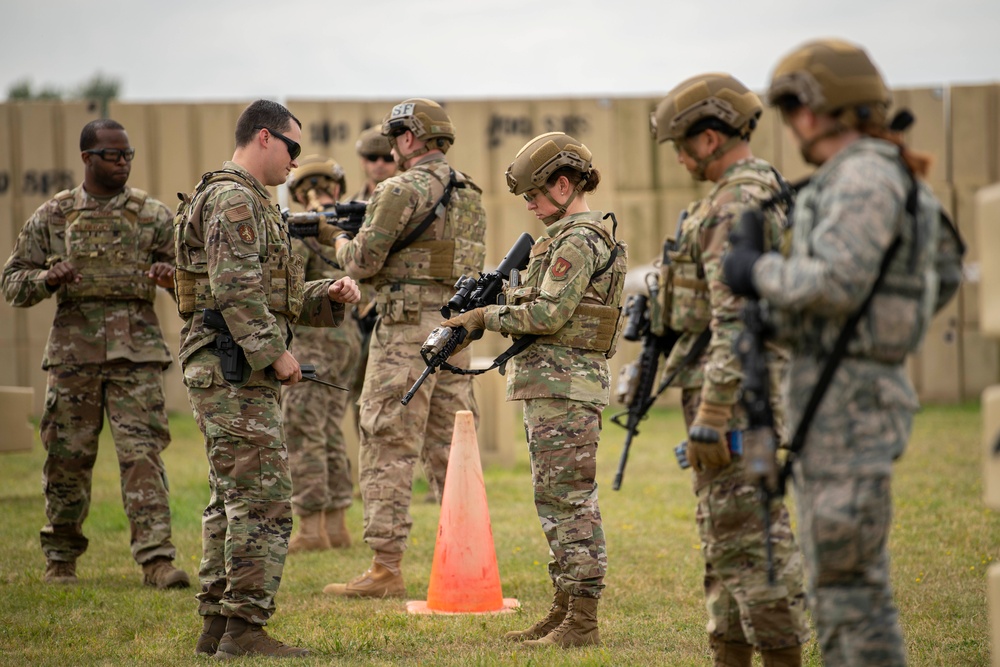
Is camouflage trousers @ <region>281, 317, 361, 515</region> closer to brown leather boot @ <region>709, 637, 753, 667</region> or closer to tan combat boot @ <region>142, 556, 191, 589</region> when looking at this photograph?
tan combat boot @ <region>142, 556, 191, 589</region>

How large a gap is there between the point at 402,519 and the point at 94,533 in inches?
131

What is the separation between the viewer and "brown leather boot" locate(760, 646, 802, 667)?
14.5ft

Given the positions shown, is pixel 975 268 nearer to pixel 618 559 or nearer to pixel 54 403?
pixel 618 559

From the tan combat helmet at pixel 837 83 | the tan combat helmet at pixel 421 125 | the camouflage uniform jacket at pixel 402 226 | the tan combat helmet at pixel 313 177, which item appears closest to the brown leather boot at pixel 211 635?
the camouflage uniform jacket at pixel 402 226

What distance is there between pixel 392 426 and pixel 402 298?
778 mm

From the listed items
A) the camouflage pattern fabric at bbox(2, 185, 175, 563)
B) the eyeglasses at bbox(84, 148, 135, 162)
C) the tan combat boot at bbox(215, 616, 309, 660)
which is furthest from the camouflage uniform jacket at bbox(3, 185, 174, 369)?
the tan combat boot at bbox(215, 616, 309, 660)

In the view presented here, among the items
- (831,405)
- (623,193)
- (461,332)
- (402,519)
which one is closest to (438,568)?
(402,519)

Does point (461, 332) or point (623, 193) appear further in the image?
point (623, 193)

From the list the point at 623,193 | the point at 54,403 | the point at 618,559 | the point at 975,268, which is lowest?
the point at 618,559

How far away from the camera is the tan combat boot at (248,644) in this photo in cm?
557

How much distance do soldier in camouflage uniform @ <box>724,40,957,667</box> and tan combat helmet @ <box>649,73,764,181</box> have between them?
27.5 inches

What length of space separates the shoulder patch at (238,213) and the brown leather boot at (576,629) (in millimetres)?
2423

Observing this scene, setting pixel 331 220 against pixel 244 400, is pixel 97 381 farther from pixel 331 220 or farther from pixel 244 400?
pixel 244 400

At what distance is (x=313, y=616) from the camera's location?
6539 millimetres
